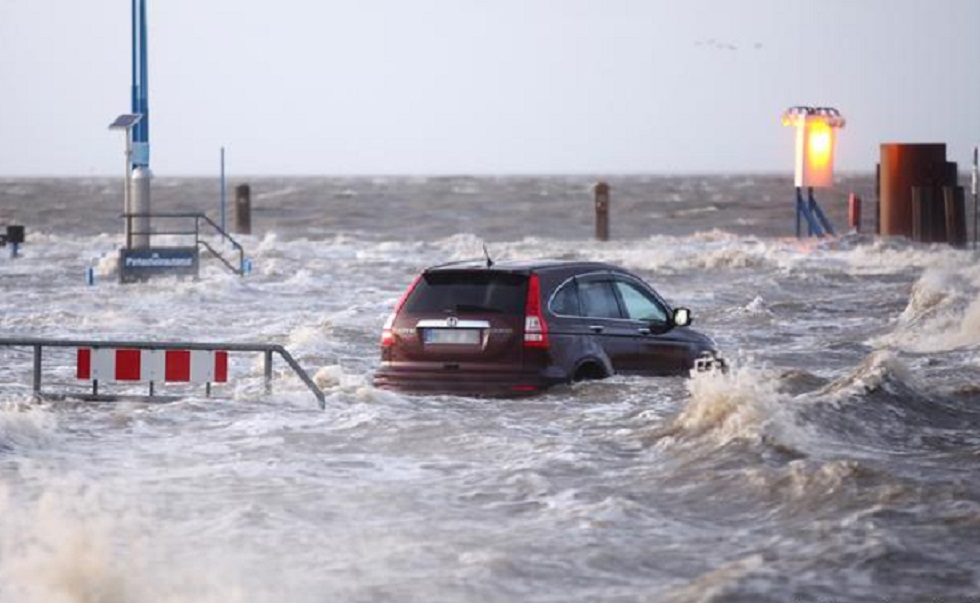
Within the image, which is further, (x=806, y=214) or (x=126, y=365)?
(x=806, y=214)

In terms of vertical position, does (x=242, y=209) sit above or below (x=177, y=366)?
above

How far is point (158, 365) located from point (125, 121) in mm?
19350

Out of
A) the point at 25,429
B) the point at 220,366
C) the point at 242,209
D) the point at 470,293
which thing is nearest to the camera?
the point at 25,429

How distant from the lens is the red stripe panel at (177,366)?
15.2m

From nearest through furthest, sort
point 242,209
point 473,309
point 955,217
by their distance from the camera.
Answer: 1. point 473,309
2. point 955,217
3. point 242,209

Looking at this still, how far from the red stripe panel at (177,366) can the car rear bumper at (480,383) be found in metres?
1.81

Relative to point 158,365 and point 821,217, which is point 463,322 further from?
point 821,217

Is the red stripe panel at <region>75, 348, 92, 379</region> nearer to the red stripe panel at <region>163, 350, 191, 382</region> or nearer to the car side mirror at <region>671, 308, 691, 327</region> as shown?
the red stripe panel at <region>163, 350, 191, 382</region>

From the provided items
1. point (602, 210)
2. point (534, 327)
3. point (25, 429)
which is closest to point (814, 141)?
point (602, 210)

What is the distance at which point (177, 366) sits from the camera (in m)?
15.2

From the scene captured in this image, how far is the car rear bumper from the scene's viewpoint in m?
15.3

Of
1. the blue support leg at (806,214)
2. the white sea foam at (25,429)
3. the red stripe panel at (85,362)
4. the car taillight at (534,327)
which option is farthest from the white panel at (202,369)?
the blue support leg at (806,214)

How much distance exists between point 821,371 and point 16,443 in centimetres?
926

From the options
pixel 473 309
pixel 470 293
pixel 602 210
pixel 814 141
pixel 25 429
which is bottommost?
pixel 25 429
